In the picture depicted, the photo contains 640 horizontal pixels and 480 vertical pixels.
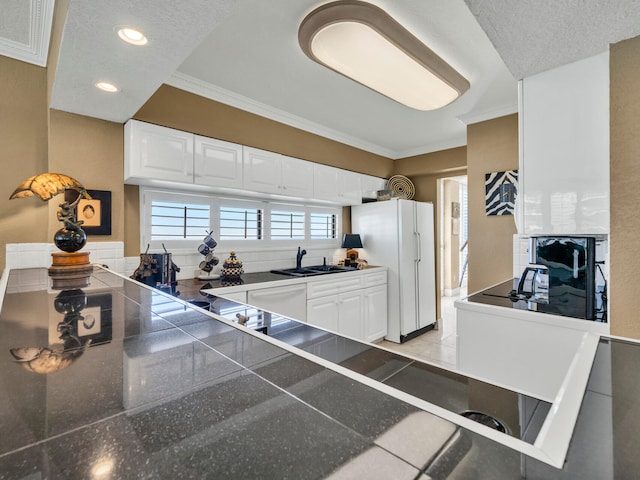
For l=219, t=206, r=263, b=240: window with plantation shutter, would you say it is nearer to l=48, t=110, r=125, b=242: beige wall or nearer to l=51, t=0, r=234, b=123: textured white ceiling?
l=48, t=110, r=125, b=242: beige wall

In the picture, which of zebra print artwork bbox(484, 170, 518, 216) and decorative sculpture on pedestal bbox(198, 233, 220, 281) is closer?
decorative sculpture on pedestal bbox(198, 233, 220, 281)

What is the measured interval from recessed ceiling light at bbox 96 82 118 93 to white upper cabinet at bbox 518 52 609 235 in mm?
2347

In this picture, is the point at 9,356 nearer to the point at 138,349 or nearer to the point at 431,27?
the point at 138,349

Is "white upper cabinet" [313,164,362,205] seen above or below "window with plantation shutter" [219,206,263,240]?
Result: above

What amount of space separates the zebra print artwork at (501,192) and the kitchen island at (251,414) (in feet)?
8.35

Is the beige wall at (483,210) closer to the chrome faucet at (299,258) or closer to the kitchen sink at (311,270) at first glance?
the kitchen sink at (311,270)

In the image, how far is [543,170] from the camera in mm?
1571

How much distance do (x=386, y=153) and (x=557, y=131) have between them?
330 cm

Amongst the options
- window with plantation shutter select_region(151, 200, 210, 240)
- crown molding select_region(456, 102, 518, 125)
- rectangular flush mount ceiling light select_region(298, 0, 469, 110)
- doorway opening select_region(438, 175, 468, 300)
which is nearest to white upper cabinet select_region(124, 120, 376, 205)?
window with plantation shutter select_region(151, 200, 210, 240)

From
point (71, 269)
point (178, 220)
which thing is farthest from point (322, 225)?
point (71, 269)

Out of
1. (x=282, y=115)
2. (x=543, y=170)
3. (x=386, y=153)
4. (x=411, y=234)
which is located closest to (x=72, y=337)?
(x=543, y=170)

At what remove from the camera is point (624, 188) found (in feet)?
4.38

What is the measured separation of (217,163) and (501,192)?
8.94 ft

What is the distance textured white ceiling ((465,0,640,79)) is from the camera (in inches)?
43.8
